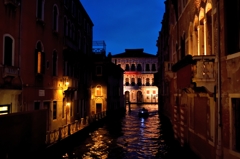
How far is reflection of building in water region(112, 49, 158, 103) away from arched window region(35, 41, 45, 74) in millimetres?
55917

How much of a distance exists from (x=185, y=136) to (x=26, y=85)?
27.3 ft

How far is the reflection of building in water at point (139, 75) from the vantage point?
70.8m

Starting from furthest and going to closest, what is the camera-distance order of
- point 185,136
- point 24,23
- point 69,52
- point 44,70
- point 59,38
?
1. point 69,52
2. point 59,38
3. point 44,70
4. point 185,136
5. point 24,23

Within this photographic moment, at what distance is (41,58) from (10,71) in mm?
3680

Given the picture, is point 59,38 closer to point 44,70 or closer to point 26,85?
point 44,70

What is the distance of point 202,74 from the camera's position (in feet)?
27.0

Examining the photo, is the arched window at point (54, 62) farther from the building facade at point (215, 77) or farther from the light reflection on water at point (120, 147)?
the building facade at point (215, 77)

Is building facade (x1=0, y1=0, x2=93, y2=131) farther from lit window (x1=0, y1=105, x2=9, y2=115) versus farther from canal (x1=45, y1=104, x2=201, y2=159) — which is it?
canal (x1=45, y1=104, x2=201, y2=159)

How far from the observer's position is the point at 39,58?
573 inches

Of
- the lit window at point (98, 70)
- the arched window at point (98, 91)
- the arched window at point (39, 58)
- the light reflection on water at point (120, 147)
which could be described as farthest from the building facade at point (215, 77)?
the arched window at point (98, 91)

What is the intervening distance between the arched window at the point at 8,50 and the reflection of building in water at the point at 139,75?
194ft

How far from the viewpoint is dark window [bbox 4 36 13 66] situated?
1130cm

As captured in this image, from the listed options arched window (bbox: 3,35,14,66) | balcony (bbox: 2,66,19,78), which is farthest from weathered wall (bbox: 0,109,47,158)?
arched window (bbox: 3,35,14,66)

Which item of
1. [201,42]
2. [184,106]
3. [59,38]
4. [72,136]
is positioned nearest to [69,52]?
[59,38]
